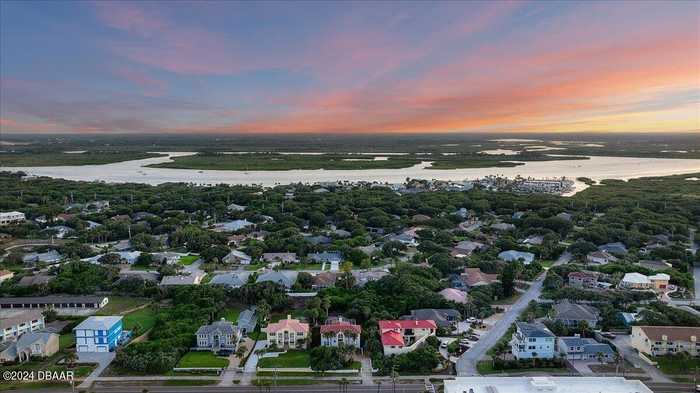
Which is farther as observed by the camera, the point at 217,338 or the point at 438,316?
the point at 438,316

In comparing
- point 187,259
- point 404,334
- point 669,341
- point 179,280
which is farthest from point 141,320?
point 669,341

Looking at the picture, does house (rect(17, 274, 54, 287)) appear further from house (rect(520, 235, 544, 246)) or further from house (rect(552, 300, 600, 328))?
house (rect(520, 235, 544, 246))

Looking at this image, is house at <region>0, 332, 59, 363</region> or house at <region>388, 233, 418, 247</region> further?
house at <region>388, 233, 418, 247</region>

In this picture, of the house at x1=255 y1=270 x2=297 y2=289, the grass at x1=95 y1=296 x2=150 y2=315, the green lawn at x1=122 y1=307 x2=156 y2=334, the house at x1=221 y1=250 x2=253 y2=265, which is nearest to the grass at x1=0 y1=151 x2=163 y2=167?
the house at x1=221 y1=250 x2=253 y2=265

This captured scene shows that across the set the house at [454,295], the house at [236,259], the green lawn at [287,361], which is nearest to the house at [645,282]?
the house at [454,295]

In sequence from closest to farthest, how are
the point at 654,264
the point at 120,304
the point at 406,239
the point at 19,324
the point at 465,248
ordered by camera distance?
1. the point at 19,324
2. the point at 120,304
3. the point at 654,264
4. the point at 465,248
5. the point at 406,239

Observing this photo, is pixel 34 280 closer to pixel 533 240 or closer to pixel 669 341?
pixel 669 341

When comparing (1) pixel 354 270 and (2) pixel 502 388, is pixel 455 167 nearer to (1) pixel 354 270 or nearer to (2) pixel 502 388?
(1) pixel 354 270
